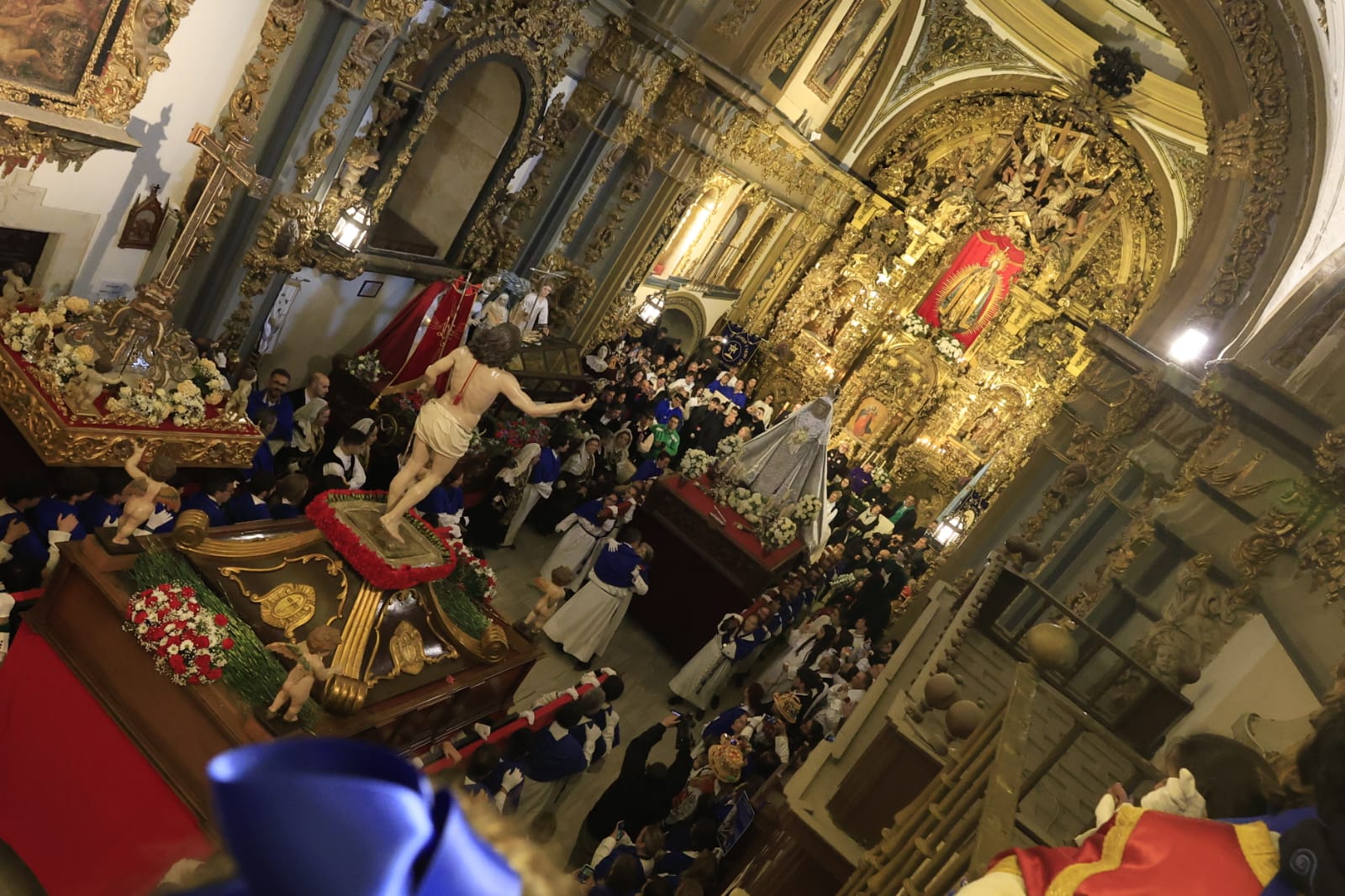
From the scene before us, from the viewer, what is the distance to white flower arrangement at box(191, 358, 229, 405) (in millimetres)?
7344

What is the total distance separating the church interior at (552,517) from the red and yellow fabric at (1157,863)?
1 cm

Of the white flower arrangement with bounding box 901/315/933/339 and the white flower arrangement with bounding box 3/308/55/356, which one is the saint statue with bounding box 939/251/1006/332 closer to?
the white flower arrangement with bounding box 901/315/933/339

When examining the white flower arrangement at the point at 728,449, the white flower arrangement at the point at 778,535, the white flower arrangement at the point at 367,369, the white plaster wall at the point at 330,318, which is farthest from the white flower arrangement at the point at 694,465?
the white plaster wall at the point at 330,318

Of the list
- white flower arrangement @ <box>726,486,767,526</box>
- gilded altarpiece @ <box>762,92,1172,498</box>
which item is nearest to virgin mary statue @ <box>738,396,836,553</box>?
white flower arrangement @ <box>726,486,767,526</box>

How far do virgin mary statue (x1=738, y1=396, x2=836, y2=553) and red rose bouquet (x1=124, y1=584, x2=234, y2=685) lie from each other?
24.8 ft

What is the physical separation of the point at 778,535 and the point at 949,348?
1204cm

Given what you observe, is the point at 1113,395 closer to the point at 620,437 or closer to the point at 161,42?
the point at 620,437

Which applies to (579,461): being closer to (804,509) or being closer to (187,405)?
(804,509)

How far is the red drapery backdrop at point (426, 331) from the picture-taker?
10383mm

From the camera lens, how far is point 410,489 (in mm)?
6629

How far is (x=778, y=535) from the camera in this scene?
429 inches

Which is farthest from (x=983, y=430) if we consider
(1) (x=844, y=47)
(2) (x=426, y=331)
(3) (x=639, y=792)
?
(3) (x=639, y=792)

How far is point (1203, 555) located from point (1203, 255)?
17.0ft

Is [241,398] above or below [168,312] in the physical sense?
below
